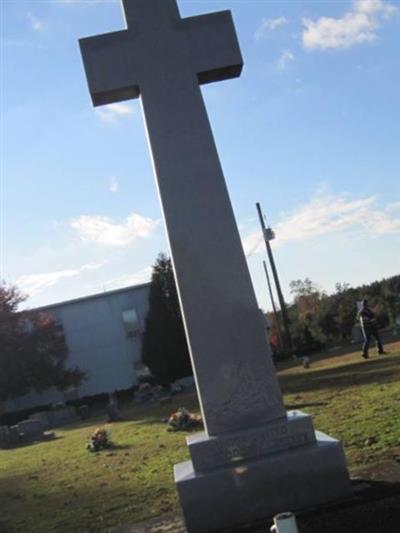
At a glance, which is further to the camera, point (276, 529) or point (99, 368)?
point (99, 368)

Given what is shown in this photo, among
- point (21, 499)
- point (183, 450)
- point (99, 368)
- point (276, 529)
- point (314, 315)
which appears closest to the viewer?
point (276, 529)

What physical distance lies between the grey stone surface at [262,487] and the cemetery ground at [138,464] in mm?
500

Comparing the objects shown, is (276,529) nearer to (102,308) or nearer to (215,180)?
(215,180)

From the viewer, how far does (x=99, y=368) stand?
43.2 meters

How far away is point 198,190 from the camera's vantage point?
18.1ft

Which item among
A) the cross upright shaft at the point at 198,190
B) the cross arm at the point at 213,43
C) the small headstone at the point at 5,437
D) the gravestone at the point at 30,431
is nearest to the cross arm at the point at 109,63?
the cross upright shaft at the point at 198,190

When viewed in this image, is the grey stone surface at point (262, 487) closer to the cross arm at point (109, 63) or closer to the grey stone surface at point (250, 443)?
the grey stone surface at point (250, 443)

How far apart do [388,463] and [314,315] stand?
45.6 metres

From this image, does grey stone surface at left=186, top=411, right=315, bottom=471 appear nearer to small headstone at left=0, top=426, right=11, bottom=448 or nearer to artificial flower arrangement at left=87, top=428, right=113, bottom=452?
artificial flower arrangement at left=87, top=428, right=113, bottom=452

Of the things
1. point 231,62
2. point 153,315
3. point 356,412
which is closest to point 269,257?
point 153,315

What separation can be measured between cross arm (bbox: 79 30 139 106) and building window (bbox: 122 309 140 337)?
37.7 meters

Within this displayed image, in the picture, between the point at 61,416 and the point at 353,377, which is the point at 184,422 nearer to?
the point at 353,377

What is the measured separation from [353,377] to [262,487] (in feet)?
37.0

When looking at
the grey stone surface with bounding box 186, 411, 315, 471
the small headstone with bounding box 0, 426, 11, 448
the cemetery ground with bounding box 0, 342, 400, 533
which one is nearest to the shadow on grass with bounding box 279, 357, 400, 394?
the cemetery ground with bounding box 0, 342, 400, 533
